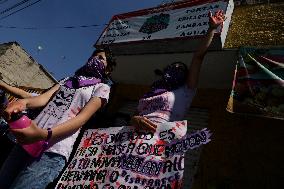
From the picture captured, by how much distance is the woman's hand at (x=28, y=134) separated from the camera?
1.88 meters

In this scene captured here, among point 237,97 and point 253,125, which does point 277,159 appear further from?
point 237,97

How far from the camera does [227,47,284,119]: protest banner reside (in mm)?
4746

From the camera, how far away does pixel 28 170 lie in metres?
2.50

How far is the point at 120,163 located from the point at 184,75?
1233 millimetres

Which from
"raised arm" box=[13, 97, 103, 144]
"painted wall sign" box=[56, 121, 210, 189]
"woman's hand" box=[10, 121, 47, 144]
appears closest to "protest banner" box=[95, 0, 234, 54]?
"painted wall sign" box=[56, 121, 210, 189]

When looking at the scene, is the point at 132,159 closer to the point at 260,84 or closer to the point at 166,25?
the point at 260,84

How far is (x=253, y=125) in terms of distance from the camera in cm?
607

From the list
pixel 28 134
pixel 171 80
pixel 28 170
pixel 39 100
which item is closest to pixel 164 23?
pixel 171 80

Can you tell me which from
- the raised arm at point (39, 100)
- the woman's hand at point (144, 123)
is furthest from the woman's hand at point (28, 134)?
the woman's hand at point (144, 123)

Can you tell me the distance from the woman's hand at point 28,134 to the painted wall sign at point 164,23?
451 cm

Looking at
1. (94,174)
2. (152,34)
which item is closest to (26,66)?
(152,34)

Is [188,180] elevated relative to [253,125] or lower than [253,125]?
lower

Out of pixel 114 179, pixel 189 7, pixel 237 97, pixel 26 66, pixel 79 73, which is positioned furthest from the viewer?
pixel 26 66

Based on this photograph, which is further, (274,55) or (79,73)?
(274,55)
